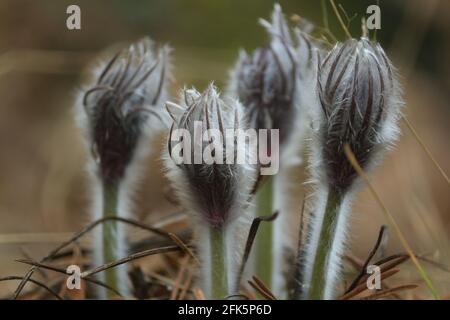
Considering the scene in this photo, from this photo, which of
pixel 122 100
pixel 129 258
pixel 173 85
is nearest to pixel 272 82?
pixel 122 100

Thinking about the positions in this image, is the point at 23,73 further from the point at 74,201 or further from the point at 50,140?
the point at 74,201

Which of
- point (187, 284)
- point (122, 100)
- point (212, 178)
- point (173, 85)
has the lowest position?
point (187, 284)

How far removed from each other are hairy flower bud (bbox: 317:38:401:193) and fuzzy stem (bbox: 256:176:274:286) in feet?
0.77

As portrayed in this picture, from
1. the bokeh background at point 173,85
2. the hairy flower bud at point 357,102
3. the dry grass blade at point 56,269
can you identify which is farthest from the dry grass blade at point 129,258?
the bokeh background at point 173,85

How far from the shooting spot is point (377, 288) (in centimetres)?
90

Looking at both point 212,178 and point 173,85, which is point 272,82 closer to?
point 212,178

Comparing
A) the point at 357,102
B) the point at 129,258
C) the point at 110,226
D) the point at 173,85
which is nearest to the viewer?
the point at 357,102

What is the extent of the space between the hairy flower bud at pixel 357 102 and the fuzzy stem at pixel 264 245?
0.77ft

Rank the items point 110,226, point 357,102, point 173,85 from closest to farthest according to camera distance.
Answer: point 357,102
point 110,226
point 173,85

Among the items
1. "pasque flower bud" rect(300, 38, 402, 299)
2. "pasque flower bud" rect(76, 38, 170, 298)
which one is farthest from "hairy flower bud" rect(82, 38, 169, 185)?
"pasque flower bud" rect(300, 38, 402, 299)

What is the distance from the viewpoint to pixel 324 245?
83cm

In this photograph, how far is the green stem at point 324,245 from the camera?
81 cm

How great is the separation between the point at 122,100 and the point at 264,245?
10.6 inches
